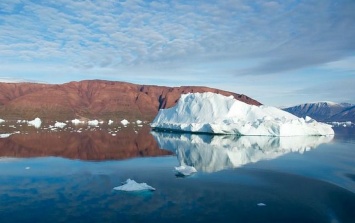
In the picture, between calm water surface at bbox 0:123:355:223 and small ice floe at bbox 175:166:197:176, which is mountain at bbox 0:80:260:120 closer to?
calm water surface at bbox 0:123:355:223

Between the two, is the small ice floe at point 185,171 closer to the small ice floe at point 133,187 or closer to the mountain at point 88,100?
the small ice floe at point 133,187

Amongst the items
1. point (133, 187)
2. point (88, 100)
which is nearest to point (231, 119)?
point (133, 187)

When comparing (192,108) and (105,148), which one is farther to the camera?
(192,108)

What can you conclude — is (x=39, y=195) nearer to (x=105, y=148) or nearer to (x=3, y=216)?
(x=3, y=216)

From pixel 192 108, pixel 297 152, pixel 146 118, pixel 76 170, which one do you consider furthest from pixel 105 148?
pixel 146 118

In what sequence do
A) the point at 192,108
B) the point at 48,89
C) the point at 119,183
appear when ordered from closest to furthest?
the point at 119,183 < the point at 192,108 < the point at 48,89

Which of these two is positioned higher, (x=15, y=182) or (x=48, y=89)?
(x=48, y=89)

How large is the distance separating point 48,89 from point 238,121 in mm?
80230

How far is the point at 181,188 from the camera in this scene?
444 inches

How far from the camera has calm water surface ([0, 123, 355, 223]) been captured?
866 cm

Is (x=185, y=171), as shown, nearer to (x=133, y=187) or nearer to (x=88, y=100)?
(x=133, y=187)

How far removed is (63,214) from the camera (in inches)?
337

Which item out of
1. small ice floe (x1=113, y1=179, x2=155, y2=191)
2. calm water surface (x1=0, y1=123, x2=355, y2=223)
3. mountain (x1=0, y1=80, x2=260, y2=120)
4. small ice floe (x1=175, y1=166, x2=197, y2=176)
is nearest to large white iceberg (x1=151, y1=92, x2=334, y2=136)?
calm water surface (x1=0, y1=123, x2=355, y2=223)

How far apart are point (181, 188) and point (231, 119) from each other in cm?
2244
